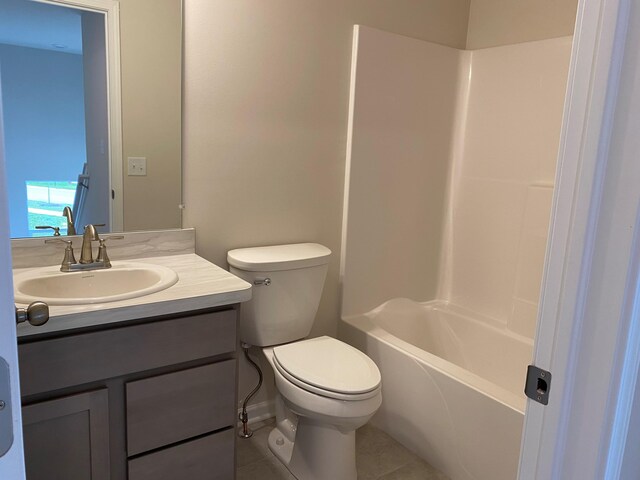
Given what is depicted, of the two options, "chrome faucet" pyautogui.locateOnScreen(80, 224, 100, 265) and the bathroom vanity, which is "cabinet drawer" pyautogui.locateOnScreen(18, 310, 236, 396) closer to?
the bathroom vanity

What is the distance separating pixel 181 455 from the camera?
5.02ft

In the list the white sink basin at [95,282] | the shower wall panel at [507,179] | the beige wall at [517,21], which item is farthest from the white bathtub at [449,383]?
the beige wall at [517,21]

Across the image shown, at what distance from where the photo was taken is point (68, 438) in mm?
1322

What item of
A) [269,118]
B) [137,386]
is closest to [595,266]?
[137,386]

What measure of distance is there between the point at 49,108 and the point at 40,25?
25 centimetres

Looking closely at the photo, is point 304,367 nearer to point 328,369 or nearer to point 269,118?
point 328,369

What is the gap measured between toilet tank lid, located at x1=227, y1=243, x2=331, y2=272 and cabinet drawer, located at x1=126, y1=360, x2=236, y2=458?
460 millimetres

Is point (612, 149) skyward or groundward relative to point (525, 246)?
skyward

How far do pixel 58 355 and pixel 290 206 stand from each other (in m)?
1.21

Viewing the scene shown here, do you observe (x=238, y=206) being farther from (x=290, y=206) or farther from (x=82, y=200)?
(x=82, y=200)

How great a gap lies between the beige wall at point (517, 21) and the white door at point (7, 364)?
248 centimetres

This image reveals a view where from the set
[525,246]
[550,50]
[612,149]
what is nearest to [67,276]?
[612,149]

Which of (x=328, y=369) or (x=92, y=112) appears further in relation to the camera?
(x=328, y=369)

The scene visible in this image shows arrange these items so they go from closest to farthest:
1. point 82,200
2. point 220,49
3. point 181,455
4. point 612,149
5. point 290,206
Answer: point 612,149 → point 181,455 → point 82,200 → point 220,49 → point 290,206
